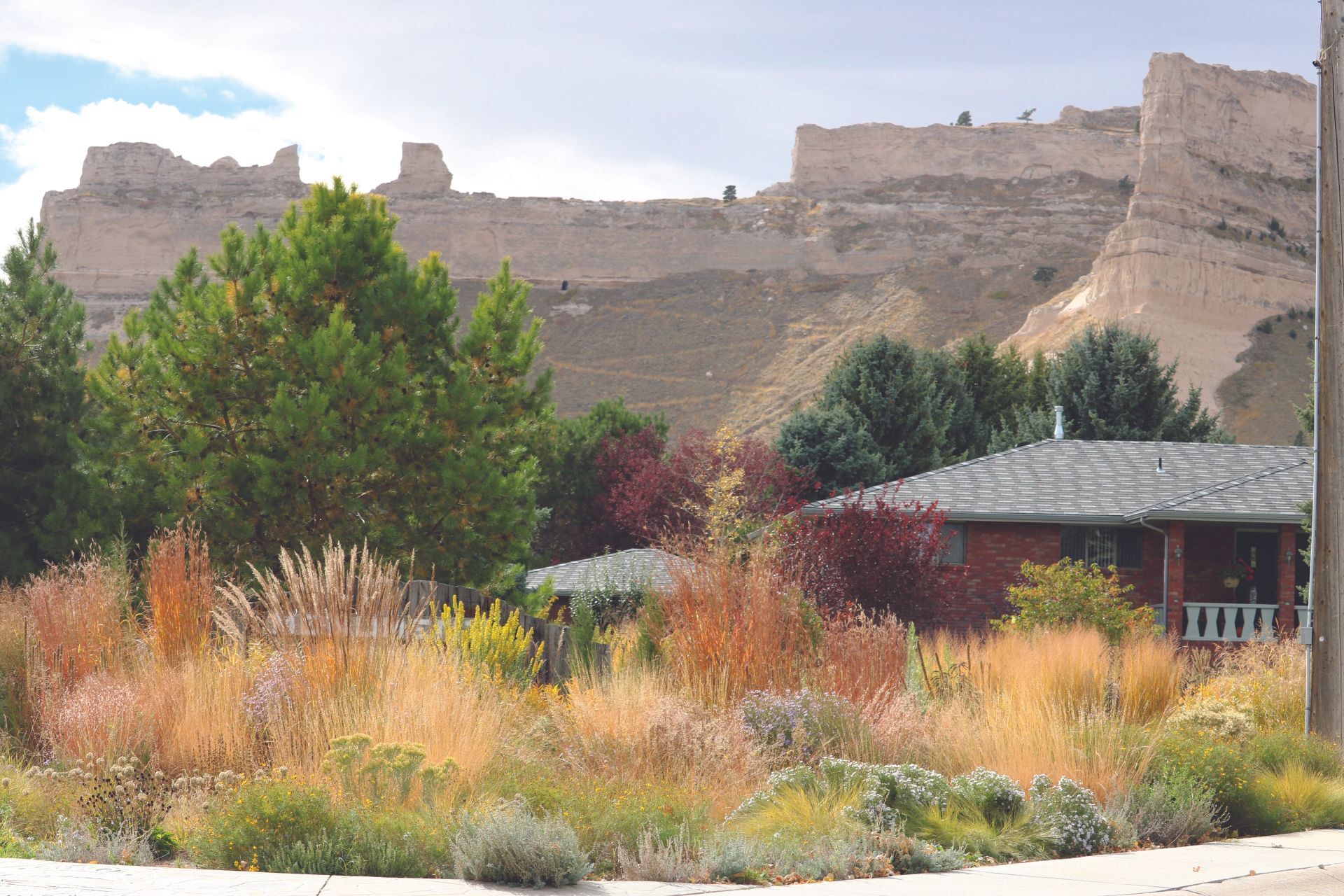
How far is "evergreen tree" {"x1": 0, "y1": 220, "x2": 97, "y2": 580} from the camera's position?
18141 mm

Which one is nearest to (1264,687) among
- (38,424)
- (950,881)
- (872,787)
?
(872,787)

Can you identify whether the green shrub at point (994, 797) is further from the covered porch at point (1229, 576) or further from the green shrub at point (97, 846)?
the covered porch at point (1229, 576)

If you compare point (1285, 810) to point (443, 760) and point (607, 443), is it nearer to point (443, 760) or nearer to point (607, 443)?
point (443, 760)

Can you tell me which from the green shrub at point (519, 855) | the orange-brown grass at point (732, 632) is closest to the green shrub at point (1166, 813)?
the orange-brown grass at point (732, 632)

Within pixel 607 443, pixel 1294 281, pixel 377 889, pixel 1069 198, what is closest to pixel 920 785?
pixel 377 889

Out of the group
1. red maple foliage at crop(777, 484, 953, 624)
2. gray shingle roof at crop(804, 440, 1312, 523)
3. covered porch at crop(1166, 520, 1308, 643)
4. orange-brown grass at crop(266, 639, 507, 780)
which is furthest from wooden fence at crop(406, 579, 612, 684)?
covered porch at crop(1166, 520, 1308, 643)

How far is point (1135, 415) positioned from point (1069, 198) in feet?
189

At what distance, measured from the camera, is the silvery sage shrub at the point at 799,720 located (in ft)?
31.7

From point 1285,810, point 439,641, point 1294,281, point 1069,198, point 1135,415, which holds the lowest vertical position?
point 1285,810

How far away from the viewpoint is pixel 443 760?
26.0 ft

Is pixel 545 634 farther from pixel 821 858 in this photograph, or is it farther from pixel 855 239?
pixel 855 239

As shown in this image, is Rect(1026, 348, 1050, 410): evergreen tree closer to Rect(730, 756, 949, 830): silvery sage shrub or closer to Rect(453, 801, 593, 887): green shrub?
Rect(730, 756, 949, 830): silvery sage shrub

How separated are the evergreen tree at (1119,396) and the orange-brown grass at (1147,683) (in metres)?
28.1

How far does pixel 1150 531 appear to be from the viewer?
81.6 ft
